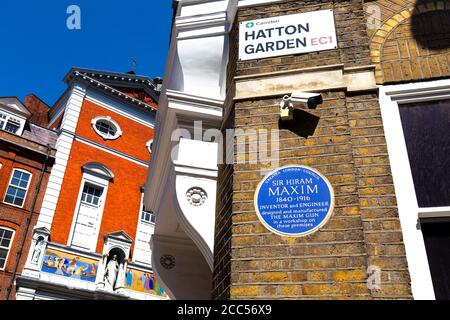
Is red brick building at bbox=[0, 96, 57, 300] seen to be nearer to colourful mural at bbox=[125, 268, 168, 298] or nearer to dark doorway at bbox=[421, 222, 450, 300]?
colourful mural at bbox=[125, 268, 168, 298]

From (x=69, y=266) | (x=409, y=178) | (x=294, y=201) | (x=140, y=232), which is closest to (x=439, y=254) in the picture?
(x=409, y=178)

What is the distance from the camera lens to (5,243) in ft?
54.7

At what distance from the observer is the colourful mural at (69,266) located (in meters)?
16.3

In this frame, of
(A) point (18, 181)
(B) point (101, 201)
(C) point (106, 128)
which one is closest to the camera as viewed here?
(A) point (18, 181)

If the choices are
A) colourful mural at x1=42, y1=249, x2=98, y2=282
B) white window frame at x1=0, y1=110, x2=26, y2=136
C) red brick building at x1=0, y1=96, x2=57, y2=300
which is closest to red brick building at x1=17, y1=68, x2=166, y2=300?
colourful mural at x1=42, y1=249, x2=98, y2=282

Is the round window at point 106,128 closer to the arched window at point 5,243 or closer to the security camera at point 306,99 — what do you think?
the arched window at point 5,243

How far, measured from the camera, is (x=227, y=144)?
3807mm

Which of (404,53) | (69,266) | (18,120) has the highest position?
(18,120)

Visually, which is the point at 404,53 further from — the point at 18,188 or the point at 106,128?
the point at 106,128

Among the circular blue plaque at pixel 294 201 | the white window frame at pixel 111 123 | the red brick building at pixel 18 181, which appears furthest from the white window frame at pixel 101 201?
the circular blue plaque at pixel 294 201

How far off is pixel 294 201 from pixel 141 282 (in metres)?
16.6

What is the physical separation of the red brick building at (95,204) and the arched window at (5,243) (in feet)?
3.81
